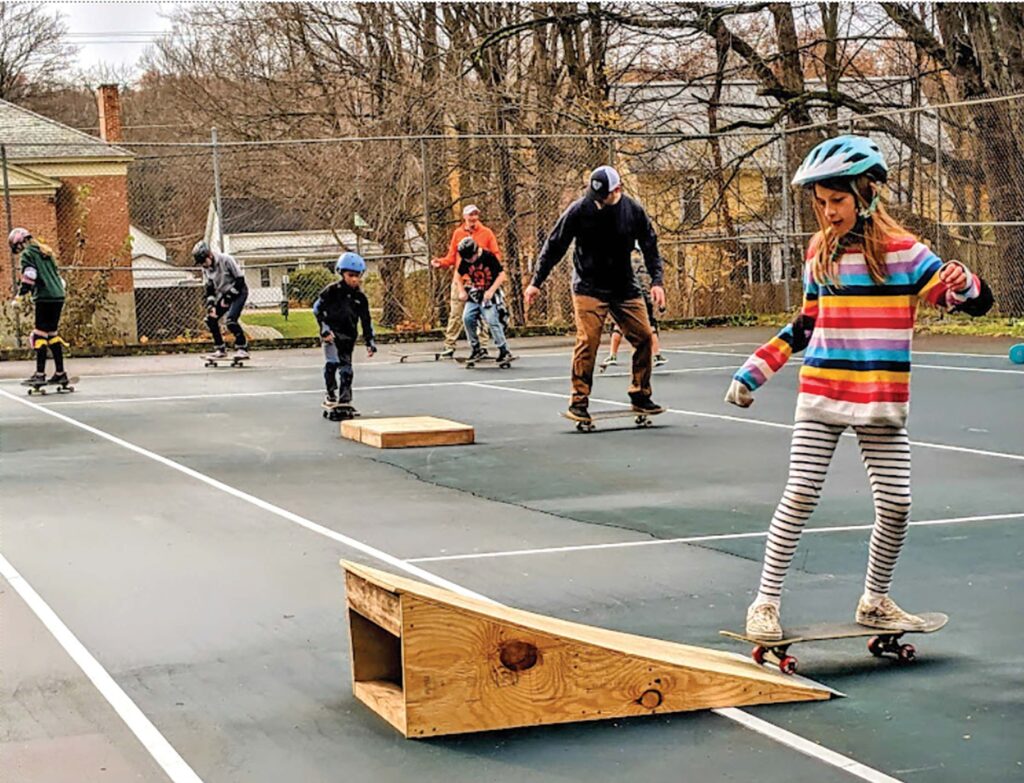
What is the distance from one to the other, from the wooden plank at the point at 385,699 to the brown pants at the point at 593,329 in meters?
8.18

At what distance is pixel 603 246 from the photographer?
13.6m

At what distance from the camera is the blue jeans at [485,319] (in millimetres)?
21125

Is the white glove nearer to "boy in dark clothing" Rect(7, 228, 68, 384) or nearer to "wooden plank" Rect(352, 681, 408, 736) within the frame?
"wooden plank" Rect(352, 681, 408, 736)

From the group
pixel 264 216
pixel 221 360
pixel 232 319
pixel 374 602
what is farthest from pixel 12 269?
pixel 374 602

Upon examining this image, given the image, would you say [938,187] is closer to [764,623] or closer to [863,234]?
[863,234]

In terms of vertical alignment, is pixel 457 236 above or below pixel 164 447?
above

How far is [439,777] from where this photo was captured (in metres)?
4.68

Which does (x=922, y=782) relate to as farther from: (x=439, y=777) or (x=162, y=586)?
(x=162, y=586)

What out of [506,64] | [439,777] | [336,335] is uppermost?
[506,64]

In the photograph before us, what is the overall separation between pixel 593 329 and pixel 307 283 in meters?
21.7

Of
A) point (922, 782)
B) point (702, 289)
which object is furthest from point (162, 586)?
point (702, 289)

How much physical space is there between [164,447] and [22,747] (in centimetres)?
843

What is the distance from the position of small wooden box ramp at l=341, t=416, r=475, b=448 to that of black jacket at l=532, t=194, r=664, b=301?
1.56 meters

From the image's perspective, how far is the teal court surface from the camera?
4.90 metres
